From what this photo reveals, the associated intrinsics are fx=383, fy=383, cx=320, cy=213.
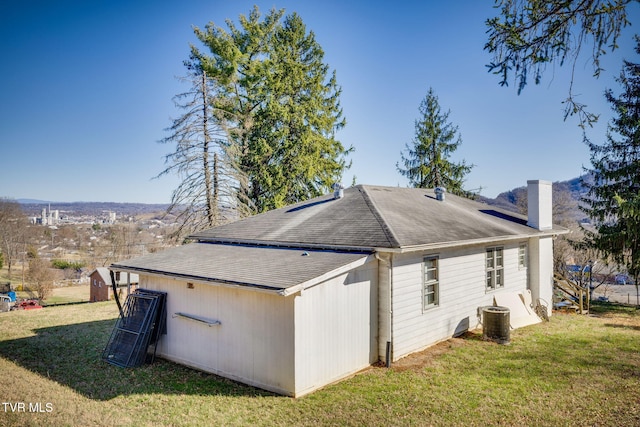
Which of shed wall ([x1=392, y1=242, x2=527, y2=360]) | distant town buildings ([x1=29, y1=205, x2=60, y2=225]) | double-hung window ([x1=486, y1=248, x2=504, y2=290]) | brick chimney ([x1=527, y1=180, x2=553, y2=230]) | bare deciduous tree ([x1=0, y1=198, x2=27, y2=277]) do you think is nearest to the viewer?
shed wall ([x1=392, y1=242, x2=527, y2=360])

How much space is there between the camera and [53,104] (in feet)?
83.5

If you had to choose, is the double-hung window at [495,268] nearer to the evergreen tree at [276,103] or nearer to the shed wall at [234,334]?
the shed wall at [234,334]

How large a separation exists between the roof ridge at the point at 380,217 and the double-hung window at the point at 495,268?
435 centimetres

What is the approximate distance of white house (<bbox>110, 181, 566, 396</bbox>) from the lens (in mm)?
7637

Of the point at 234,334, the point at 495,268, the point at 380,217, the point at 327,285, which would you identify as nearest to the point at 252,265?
the point at 234,334

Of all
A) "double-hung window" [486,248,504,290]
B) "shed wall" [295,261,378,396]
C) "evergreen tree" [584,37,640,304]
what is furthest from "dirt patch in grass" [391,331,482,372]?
"evergreen tree" [584,37,640,304]

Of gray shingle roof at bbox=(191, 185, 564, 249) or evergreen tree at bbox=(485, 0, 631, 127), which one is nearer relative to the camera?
evergreen tree at bbox=(485, 0, 631, 127)

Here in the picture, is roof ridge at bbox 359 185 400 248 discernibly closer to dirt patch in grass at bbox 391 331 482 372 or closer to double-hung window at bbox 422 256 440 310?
double-hung window at bbox 422 256 440 310

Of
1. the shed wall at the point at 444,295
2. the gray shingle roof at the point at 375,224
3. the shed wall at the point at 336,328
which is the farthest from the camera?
the gray shingle roof at the point at 375,224

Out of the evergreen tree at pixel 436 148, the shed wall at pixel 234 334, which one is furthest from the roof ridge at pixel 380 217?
the evergreen tree at pixel 436 148

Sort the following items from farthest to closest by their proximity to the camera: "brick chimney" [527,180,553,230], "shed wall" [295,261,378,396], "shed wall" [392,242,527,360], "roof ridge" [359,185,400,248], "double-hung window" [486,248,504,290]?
"brick chimney" [527,180,553,230] → "double-hung window" [486,248,504,290] → "shed wall" [392,242,527,360] → "roof ridge" [359,185,400,248] → "shed wall" [295,261,378,396]

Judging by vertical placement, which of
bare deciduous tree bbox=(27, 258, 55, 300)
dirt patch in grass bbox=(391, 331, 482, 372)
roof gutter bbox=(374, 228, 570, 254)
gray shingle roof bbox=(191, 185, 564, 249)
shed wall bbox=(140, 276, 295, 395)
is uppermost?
gray shingle roof bbox=(191, 185, 564, 249)

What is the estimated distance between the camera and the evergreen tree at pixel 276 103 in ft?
77.9

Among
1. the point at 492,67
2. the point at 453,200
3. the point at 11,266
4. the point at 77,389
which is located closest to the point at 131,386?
the point at 77,389
